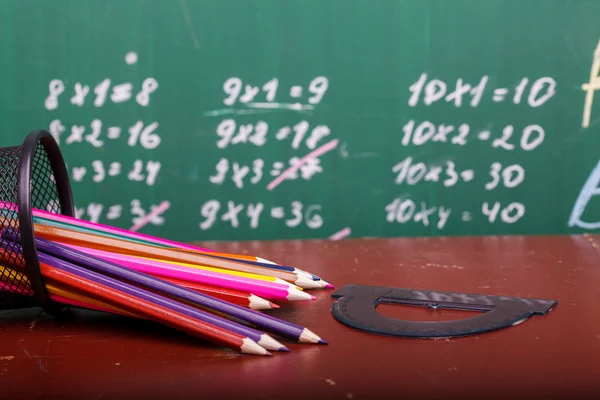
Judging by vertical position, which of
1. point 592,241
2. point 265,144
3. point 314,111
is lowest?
point 592,241

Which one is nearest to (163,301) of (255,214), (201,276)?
(201,276)

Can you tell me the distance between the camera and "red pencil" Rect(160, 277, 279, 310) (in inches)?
33.4

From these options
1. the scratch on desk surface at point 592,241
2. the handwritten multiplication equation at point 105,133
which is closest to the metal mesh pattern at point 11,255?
the handwritten multiplication equation at point 105,133

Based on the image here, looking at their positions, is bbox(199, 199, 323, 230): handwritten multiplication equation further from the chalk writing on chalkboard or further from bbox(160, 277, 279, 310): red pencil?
bbox(160, 277, 279, 310): red pencil

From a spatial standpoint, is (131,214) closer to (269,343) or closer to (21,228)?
(21,228)

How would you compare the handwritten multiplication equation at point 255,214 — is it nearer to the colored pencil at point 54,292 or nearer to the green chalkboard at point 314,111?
the green chalkboard at point 314,111

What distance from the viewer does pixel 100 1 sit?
1927 millimetres

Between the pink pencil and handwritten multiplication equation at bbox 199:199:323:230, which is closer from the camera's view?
the pink pencil

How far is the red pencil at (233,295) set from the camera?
0.85 m

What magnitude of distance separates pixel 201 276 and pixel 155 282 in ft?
0.30

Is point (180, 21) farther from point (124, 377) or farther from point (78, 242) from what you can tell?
point (124, 377)

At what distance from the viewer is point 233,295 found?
87cm

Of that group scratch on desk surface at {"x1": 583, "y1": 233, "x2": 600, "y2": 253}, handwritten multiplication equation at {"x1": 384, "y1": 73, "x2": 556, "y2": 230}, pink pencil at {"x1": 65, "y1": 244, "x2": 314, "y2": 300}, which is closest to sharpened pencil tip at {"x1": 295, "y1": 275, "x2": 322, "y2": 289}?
pink pencil at {"x1": 65, "y1": 244, "x2": 314, "y2": 300}

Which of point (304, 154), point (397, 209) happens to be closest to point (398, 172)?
point (397, 209)
